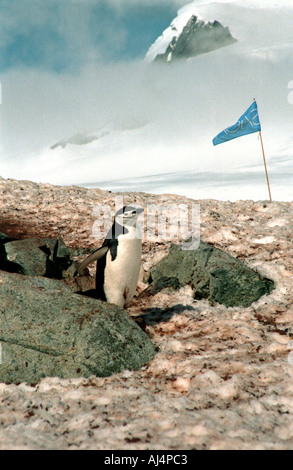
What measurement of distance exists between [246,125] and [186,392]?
508 inches

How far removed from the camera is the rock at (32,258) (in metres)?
7.41

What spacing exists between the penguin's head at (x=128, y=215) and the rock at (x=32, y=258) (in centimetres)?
205

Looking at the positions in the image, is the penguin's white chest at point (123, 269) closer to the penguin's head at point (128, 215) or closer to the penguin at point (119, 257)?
the penguin at point (119, 257)

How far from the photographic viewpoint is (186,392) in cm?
429

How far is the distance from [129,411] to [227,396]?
1.03m

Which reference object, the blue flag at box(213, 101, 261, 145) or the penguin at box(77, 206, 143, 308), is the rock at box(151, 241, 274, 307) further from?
the blue flag at box(213, 101, 261, 145)

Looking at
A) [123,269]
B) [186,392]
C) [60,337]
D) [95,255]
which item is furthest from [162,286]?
[186,392]

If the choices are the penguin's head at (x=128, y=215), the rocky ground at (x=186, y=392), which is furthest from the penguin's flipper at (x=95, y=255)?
the rocky ground at (x=186, y=392)

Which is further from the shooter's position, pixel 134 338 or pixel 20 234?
pixel 20 234

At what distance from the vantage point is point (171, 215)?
40.3ft

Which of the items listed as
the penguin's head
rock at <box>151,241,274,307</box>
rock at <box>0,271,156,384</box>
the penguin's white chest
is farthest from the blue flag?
rock at <box>0,271,156,384</box>

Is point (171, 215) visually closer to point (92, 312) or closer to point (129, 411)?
point (92, 312)

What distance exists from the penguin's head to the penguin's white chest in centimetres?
19
